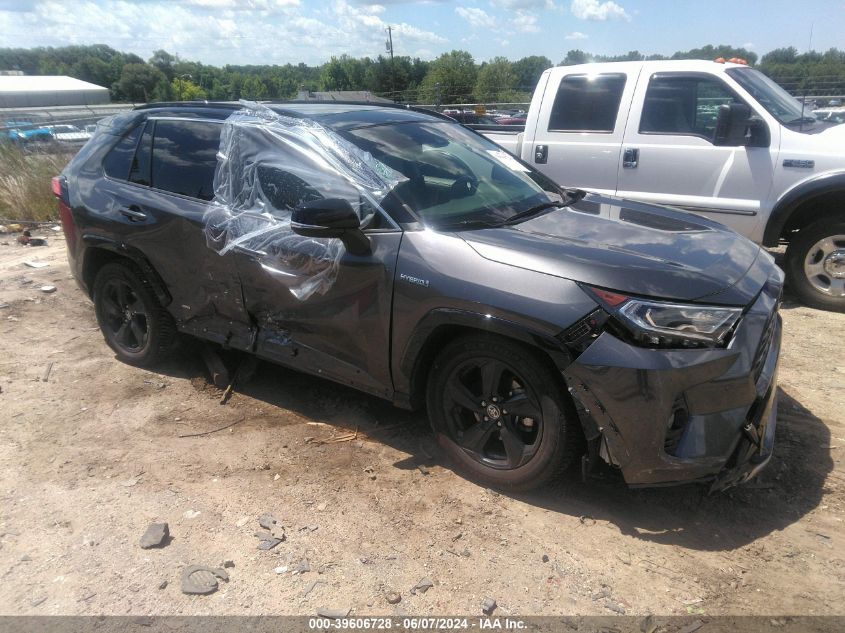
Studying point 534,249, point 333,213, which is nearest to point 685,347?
point 534,249

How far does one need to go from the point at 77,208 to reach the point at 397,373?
2878mm

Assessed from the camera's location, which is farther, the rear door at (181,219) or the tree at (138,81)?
A: the tree at (138,81)

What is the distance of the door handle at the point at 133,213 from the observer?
416 centimetres

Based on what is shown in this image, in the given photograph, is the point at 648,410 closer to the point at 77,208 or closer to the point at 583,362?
the point at 583,362

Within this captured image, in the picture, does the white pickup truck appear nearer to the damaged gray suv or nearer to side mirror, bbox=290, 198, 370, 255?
the damaged gray suv

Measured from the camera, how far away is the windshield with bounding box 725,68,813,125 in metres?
5.78

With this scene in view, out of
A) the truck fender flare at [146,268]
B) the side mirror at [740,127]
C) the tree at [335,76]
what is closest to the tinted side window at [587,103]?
the side mirror at [740,127]

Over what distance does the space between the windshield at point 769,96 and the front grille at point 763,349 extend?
12.0ft

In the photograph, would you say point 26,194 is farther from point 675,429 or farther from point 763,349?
point 763,349

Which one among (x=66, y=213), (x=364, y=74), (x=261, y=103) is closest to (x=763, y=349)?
(x=261, y=103)

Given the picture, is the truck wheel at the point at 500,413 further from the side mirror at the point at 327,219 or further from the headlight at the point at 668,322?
the side mirror at the point at 327,219

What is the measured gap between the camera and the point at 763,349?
2.76 meters

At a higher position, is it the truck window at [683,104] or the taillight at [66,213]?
the truck window at [683,104]

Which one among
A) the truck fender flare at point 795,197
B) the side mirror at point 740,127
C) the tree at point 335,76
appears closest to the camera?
the truck fender flare at point 795,197
